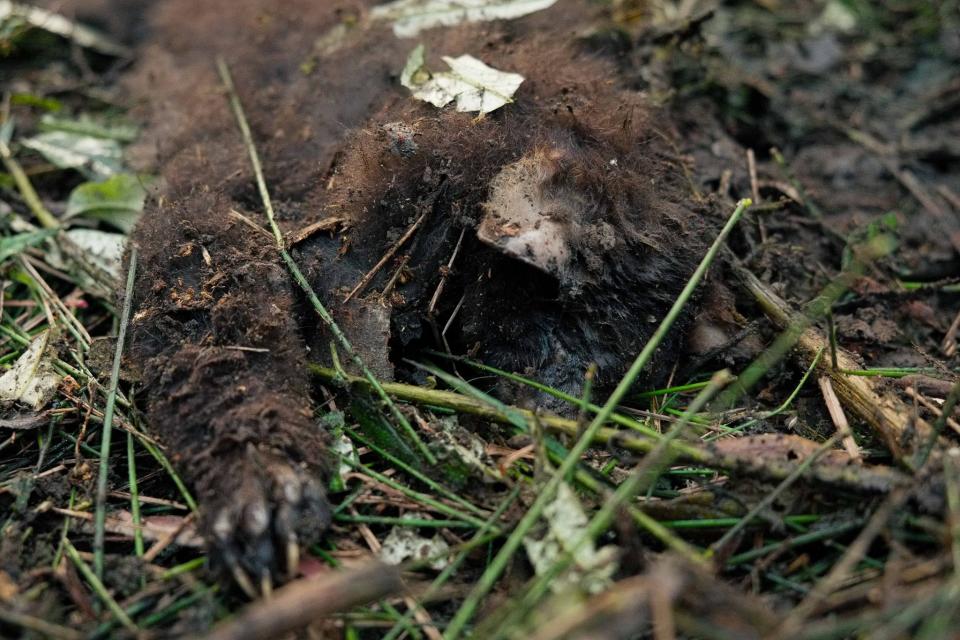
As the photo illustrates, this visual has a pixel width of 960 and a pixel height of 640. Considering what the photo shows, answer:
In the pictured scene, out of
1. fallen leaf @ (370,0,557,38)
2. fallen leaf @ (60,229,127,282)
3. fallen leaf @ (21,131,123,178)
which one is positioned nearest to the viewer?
fallen leaf @ (60,229,127,282)

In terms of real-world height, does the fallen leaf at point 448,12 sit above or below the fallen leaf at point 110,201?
above

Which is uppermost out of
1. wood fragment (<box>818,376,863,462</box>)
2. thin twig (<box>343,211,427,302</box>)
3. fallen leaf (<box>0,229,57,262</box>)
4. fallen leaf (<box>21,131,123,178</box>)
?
thin twig (<box>343,211,427,302</box>)

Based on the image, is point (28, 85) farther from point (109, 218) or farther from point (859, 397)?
point (859, 397)

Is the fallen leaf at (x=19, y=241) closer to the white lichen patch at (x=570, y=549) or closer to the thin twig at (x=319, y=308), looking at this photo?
the thin twig at (x=319, y=308)

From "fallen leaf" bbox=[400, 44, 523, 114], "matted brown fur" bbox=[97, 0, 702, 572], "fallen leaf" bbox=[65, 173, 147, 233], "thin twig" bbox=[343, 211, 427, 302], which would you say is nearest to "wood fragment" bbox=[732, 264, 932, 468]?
"matted brown fur" bbox=[97, 0, 702, 572]

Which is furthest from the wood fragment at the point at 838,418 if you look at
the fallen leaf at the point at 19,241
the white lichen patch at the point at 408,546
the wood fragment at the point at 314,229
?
the fallen leaf at the point at 19,241

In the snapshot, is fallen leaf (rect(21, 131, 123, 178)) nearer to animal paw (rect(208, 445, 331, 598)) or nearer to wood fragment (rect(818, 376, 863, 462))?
animal paw (rect(208, 445, 331, 598))
